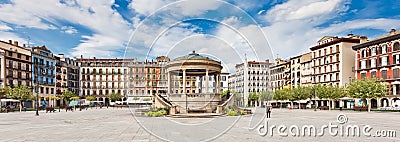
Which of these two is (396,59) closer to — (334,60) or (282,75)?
(334,60)

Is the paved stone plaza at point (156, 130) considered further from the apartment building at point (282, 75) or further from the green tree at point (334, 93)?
the apartment building at point (282, 75)

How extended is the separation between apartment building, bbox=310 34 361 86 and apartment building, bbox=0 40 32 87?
76947 mm

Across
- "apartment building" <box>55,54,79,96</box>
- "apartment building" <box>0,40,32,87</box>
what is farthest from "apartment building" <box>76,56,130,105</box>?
"apartment building" <box>0,40,32,87</box>

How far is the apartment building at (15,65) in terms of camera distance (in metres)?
72.6

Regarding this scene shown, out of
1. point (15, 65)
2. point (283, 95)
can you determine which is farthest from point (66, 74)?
point (283, 95)

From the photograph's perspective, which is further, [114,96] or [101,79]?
[101,79]

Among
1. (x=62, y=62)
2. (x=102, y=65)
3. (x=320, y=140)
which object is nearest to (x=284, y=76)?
(x=102, y=65)

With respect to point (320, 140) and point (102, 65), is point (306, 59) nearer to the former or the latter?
point (102, 65)

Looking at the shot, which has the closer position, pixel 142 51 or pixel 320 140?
pixel 142 51

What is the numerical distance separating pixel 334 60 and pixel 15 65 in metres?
79.1

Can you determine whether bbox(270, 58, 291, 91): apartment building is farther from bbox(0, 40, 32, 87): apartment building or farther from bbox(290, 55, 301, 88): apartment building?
bbox(0, 40, 32, 87): apartment building

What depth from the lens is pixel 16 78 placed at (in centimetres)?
7675

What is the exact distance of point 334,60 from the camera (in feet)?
266

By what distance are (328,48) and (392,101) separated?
78.4 ft
